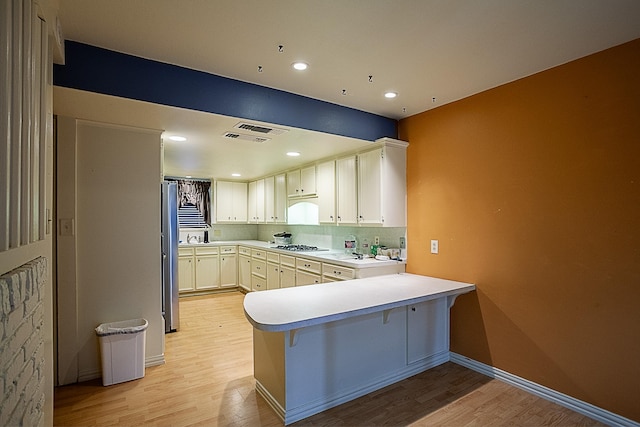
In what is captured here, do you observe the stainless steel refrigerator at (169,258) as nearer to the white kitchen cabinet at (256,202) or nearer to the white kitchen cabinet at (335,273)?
the white kitchen cabinet at (335,273)

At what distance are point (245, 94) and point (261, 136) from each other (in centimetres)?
56

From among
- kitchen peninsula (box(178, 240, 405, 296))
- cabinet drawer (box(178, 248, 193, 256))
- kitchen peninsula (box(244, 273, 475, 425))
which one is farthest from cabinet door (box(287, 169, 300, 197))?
kitchen peninsula (box(244, 273, 475, 425))

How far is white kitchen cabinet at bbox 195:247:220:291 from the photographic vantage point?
18.9 ft

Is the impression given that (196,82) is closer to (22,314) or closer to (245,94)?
(245,94)

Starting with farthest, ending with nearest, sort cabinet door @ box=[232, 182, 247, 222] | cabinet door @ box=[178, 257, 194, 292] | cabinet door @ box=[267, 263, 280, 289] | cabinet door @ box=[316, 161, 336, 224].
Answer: cabinet door @ box=[232, 182, 247, 222], cabinet door @ box=[178, 257, 194, 292], cabinet door @ box=[267, 263, 280, 289], cabinet door @ box=[316, 161, 336, 224]

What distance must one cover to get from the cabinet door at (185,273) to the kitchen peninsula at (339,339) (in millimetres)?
3543

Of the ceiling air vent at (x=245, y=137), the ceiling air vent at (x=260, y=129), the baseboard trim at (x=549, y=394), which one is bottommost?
the baseboard trim at (x=549, y=394)

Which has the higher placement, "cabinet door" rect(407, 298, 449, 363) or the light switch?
the light switch

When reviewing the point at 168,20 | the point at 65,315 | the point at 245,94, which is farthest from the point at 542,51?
the point at 65,315

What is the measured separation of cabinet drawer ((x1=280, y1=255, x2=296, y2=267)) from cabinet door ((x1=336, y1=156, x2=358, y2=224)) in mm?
896

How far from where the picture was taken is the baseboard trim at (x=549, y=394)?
6.91 feet

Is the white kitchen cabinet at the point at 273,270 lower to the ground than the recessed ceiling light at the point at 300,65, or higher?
lower

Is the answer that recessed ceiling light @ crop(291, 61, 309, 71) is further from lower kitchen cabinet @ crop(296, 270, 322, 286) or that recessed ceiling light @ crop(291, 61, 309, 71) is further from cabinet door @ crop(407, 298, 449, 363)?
lower kitchen cabinet @ crop(296, 270, 322, 286)

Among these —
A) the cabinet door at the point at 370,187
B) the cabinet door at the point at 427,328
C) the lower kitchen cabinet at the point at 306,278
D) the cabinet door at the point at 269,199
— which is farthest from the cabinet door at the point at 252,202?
the cabinet door at the point at 427,328
